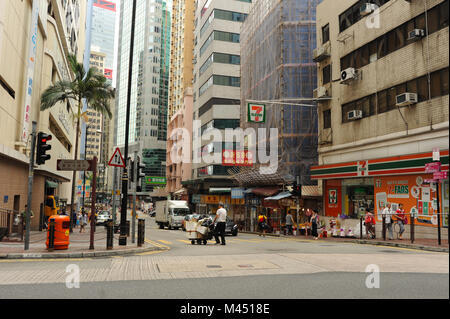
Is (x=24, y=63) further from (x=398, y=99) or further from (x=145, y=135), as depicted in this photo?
A: (x=145, y=135)

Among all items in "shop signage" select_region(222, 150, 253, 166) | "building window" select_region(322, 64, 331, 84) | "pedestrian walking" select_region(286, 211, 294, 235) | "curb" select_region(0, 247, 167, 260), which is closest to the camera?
"curb" select_region(0, 247, 167, 260)

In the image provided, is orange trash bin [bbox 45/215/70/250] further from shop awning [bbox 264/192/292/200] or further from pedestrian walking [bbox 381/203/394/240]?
shop awning [bbox 264/192/292/200]

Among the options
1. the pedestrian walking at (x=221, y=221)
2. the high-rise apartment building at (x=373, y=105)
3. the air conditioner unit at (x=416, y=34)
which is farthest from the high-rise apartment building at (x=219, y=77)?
the pedestrian walking at (x=221, y=221)

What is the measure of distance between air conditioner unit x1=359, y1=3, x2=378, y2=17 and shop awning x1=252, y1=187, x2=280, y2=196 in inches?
565

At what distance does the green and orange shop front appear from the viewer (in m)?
17.9

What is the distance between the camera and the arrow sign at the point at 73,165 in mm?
13469

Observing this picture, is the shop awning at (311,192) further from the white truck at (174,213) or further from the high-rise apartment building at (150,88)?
Result: the high-rise apartment building at (150,88)

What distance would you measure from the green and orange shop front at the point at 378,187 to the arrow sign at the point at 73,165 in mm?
11932

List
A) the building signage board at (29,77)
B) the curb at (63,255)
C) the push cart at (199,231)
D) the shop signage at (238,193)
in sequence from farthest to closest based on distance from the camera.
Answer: the shop signage at (238,193), the building signage board at (29,77), the push cart at (199,231), the curb at (63,255)

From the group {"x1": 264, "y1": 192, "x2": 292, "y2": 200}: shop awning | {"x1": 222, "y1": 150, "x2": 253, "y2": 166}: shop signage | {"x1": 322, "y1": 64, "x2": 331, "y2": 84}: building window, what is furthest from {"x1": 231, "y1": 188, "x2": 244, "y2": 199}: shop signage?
{"x1": 322, "y1": 64, "x2": 331, "y2": 84}: building window

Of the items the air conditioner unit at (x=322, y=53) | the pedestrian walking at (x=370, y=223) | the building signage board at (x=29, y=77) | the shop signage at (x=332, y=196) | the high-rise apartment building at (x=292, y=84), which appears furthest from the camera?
the high-rise apartment building at (x=292, y=84)

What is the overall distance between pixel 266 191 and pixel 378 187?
11.9m

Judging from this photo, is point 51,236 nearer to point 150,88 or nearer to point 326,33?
point 326,33

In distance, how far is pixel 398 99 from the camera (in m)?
18.5
